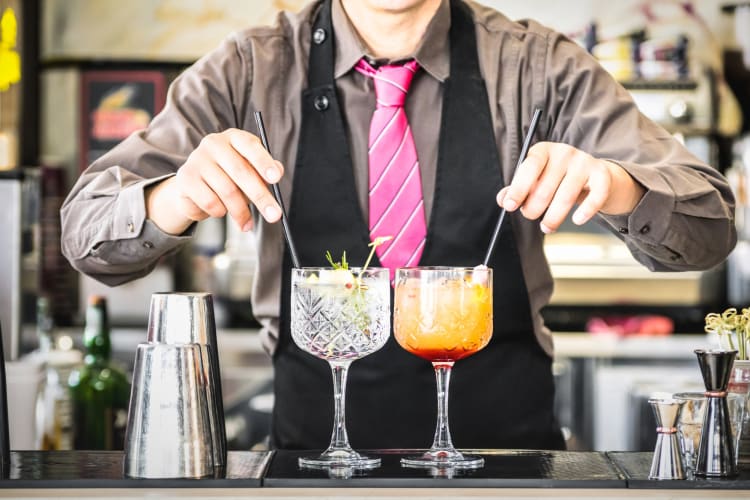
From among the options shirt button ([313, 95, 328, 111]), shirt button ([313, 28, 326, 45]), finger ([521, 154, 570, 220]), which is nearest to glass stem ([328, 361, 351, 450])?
finger ([521, 154, 570, 220])

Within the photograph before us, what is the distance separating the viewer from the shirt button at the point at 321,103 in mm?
2031

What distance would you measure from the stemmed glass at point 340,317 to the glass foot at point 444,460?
5 centimetres

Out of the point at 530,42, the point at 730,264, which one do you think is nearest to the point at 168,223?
the point at 530,42

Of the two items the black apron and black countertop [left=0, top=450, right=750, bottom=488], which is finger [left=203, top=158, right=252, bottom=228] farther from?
the black apron

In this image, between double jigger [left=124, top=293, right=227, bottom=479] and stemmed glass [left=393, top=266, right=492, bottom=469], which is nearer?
double jigger [left=124, top=293, right=227, bottom=479]

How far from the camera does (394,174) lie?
6.60 feet

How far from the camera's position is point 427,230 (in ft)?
6.45

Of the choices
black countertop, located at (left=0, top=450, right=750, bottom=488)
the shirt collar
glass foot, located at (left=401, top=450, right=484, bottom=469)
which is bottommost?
black countertop, located at (left=0, top=450, right=750, bottom=488)

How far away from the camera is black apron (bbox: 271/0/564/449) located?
194 cm

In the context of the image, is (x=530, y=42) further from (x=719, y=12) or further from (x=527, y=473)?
(x=719, y=12)

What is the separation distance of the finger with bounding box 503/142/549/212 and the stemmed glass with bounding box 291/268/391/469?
0.21 m

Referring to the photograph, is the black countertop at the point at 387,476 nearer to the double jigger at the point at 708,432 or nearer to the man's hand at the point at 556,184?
the double jigger at the point at 708,432

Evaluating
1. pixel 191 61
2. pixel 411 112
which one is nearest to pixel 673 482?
pixel 411 112

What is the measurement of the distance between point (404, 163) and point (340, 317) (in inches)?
26.2
